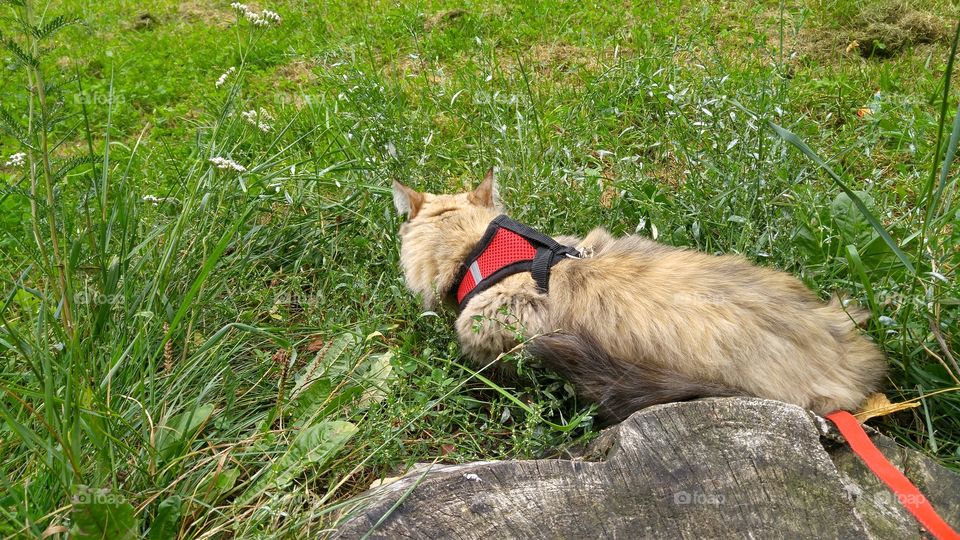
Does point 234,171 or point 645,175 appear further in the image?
point 645,175

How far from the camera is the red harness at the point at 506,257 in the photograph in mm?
2855

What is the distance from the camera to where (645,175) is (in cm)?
380

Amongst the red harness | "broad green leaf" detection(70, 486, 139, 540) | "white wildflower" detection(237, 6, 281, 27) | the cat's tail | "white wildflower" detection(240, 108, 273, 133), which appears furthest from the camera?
"white wildflower" detection(240, 108, 273, 133)

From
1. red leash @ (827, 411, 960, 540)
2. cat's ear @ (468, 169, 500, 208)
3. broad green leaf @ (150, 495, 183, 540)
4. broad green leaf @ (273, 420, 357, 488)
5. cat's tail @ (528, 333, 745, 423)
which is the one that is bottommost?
broad green leaf @ (150, 495, 183, 540)

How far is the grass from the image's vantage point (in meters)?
2.05

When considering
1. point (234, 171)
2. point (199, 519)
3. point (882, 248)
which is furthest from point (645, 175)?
point (199, 519)

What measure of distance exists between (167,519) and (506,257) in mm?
1615

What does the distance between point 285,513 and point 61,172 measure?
1101mm

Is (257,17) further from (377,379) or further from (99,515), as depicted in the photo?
(99,515)

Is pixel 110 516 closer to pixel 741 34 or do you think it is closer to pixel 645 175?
pixel 645 175

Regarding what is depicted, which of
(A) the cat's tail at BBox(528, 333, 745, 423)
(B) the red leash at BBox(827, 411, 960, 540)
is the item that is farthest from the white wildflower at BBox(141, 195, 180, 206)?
(B) the red leash at BBox(827, 411, 960, 540)

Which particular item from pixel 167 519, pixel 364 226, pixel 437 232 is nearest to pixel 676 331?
pixel 437 232

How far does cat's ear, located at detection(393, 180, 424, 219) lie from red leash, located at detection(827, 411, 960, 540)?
6.62ft

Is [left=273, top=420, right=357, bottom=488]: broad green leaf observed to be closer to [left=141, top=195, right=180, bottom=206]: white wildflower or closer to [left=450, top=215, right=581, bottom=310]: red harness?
[left=450, top=215, right=581, bottom=310]: red harness
